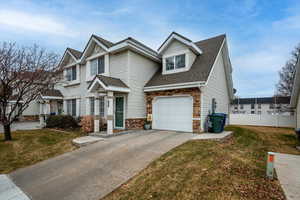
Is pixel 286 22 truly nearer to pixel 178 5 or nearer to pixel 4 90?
pixel 178 5

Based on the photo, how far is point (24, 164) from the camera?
18.5 feet

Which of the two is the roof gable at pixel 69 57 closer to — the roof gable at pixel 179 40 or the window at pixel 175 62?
the roof gable at pixel 179 40

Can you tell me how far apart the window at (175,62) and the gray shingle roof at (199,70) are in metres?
0.66

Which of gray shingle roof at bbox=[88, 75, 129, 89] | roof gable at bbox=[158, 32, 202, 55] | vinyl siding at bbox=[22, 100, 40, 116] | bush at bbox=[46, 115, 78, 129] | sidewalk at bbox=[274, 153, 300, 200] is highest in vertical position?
roof gable at bbox=[158, 32, 202, 55]

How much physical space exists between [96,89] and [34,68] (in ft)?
13.8

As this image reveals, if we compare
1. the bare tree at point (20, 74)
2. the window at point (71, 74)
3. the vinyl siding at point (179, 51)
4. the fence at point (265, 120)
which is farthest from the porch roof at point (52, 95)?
the fence at point (265, 120)

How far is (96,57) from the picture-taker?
466 inches

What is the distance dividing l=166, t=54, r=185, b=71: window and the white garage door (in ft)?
8.46

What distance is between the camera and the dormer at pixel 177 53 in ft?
33.2

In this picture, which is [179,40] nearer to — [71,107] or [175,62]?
[175,62]

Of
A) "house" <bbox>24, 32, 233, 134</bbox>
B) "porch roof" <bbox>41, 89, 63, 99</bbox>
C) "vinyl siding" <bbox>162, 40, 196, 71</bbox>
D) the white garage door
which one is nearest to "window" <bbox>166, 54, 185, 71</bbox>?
"house" <bbox>24, 32, 233, 134</bbox>

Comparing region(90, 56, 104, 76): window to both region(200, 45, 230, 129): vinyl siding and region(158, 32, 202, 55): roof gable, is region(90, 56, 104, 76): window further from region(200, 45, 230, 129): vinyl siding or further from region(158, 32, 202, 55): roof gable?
region(200, 45, 230, 129): vinyl siding

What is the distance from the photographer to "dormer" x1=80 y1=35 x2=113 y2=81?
1102cm

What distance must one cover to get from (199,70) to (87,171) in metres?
8.23
